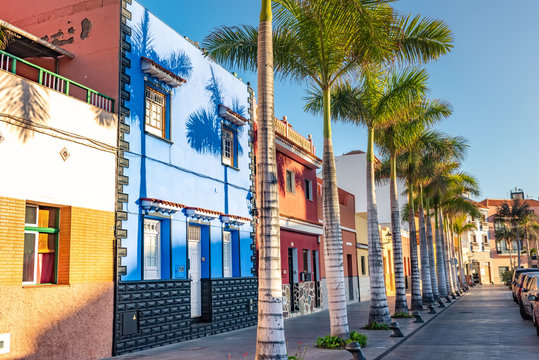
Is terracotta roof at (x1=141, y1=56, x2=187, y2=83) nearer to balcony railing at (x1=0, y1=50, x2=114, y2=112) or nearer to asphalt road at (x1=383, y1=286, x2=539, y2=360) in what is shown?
balcony railing at (x1=0, y1=50, x2=114, y2=112)

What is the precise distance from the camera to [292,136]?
24719 millimetres

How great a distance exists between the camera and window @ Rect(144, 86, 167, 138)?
14.3 metres

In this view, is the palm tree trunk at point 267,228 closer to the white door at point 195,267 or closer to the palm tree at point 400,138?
the white door at point 195,267

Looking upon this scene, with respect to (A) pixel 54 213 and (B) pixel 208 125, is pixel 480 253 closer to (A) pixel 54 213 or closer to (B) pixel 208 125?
(B) pixel 208 125

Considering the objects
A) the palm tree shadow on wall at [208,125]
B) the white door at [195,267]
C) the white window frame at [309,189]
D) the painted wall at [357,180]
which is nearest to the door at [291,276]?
the white window frame at [309,189]

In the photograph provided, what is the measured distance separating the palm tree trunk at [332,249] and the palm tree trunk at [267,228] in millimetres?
4090

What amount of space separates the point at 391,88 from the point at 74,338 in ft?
40.6

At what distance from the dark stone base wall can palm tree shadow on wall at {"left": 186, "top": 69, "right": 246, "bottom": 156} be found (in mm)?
4363

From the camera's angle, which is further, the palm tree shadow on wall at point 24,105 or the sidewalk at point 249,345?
the sidewalk at point 249,345

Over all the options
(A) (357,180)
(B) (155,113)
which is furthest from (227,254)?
(A) (357,180)

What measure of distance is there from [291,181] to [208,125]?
8.05 meters

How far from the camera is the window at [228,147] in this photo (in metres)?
18.3

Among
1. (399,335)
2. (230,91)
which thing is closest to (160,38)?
(230,91)

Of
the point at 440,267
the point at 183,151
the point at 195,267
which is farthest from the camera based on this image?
the point at 440,267
